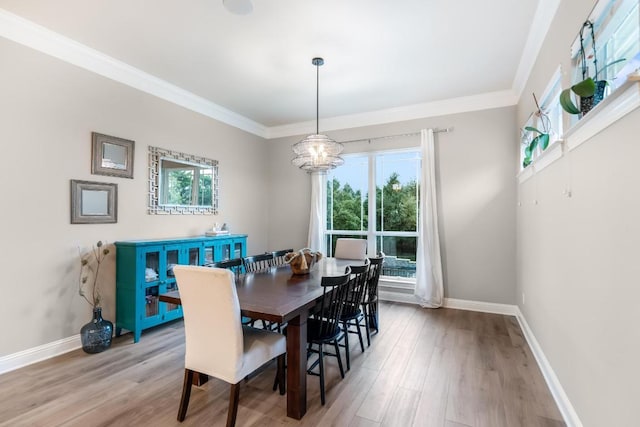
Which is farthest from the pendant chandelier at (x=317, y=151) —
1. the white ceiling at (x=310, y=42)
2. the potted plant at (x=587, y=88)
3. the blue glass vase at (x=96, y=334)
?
the blue glass vase at (x=96, y=334)

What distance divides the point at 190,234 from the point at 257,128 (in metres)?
2.32

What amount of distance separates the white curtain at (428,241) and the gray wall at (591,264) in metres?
1.64

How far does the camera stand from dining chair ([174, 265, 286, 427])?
1729mm

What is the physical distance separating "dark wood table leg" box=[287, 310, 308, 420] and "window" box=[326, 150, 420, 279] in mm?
3131

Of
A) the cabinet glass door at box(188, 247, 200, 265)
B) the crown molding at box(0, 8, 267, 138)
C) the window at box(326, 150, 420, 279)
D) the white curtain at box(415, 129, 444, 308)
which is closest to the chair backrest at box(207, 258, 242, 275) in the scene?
the cabinet glass door at box(188, 247, 200, 265)

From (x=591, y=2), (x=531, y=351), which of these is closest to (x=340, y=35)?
(x=591, y=2)

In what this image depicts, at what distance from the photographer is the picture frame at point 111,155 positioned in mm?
3160

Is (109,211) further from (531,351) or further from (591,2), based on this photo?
(531,351)

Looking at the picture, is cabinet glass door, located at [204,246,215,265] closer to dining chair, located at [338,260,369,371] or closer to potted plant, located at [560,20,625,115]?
dining chair, located at [338,260,369,371]

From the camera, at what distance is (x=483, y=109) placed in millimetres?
4207

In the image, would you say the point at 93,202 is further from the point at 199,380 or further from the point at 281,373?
the point at 281,373

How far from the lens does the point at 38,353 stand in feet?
9.02

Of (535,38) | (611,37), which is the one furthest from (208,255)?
(535,38)

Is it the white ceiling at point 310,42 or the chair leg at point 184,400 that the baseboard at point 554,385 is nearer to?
the chair leg at point 184,400
